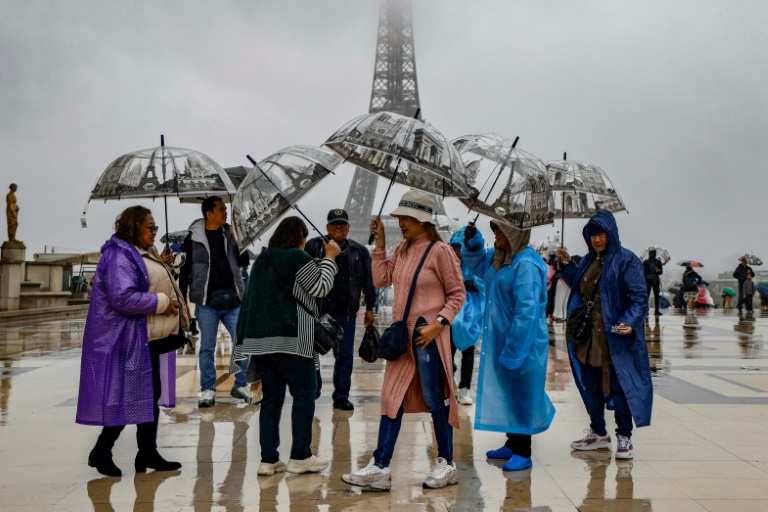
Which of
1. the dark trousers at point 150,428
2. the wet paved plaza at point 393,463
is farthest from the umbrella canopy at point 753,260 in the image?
the dark trousers at point 150,428

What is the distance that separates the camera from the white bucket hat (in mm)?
4582

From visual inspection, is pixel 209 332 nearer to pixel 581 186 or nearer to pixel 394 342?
pixel 394 342

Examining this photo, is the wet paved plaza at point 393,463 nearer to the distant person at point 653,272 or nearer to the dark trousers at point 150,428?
the dark trousers at point 150,428

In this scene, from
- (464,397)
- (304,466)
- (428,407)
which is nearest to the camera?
(428,407)

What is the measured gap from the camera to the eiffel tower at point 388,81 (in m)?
57.6

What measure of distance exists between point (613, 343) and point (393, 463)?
159cm

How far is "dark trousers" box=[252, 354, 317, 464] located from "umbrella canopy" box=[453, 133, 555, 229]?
1.55 meters

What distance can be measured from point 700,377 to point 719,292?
78.9 ft

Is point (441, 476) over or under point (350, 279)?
under

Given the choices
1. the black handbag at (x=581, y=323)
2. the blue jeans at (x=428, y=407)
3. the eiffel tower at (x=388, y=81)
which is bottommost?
the blue jeans at (x=428, y=407)

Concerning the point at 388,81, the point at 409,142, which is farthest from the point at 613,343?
the point at 388,81

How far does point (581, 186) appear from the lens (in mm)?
6445

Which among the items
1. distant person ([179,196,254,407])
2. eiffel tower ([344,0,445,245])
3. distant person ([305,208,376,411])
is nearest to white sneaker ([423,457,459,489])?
distant person ([305,208,376,411])

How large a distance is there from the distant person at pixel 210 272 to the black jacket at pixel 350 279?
2.27 ft
